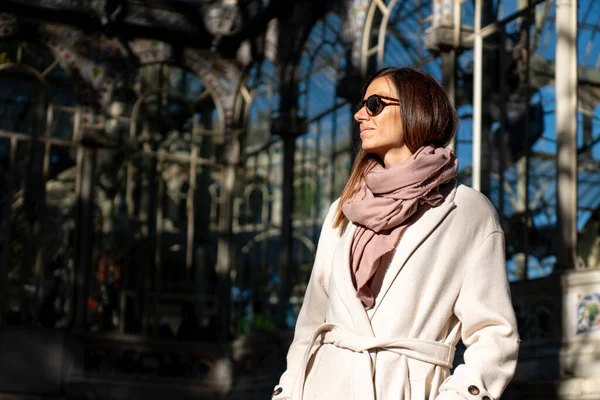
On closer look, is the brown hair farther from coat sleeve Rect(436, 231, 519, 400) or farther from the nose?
coat sleeve Rect(436, 231, 519, 400)

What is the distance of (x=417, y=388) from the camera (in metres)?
2.51

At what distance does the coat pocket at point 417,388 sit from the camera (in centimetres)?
250

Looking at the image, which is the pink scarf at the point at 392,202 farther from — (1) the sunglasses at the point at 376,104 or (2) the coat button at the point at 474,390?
(2) the coat button at the point at 474,390

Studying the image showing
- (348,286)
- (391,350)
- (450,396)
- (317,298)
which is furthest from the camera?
(317,298)

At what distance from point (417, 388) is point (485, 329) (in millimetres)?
202

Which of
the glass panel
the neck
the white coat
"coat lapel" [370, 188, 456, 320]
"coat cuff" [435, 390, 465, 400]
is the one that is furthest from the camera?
the glass panel

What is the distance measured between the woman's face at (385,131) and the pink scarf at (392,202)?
2.8 inches

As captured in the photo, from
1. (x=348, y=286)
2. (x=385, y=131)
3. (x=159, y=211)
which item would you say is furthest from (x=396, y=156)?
(x=159, y=211)

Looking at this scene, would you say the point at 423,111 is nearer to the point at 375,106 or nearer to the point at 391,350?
the point at 375,106

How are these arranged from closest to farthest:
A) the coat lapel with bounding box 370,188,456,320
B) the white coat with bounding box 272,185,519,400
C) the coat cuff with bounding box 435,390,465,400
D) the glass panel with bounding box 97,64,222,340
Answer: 1. the coat cuff with bounding box 435,390,465,400
2. the white coat with bounding box 272,185,519,400
3. the coat lapel with bounding box 370,188,456,320
4. the glass panel with bounding box 97,64,222,340

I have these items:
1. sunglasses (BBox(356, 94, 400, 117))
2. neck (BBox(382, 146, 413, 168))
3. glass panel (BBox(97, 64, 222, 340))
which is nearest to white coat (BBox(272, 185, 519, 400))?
neck (BBox(382, 146, 413, 168))

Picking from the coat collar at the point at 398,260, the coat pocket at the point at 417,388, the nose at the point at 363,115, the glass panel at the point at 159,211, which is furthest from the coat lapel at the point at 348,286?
the glass panel at the point at 159,211

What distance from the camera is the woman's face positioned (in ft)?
8.89

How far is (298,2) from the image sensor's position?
13.2 m
